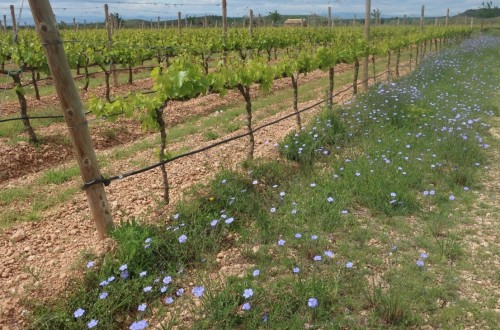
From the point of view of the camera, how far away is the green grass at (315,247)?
3213mm

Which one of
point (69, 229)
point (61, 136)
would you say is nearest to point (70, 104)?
point (69, 229)

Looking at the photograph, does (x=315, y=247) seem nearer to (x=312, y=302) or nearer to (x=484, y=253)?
(x=312, y=302)

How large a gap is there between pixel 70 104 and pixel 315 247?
8.75 ft

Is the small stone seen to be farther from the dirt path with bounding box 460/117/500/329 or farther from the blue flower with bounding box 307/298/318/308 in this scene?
the dirt path with bounding box 460/117/500/329

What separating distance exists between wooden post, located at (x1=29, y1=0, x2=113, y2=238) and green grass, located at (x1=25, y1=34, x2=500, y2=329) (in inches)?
13.0

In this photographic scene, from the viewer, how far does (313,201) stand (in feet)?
15.5

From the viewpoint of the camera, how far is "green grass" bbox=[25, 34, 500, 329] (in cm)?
321

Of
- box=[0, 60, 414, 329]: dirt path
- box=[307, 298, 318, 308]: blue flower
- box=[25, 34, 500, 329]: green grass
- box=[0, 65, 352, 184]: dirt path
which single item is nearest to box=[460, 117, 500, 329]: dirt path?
box=[25, 34, 500, 329]: green grass

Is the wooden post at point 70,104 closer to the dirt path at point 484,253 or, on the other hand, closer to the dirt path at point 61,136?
the dirt path at point 61,136

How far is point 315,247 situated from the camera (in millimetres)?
3988

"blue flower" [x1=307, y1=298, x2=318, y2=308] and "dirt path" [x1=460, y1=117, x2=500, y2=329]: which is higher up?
"blue flower" [x1=307, y1=298, x2=318, y2=308]

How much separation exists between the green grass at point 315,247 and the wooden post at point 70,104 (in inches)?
13.0

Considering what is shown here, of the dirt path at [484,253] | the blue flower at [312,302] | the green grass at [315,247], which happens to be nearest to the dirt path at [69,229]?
the green grass at [315,247]

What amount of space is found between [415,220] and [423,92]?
6791 mm
